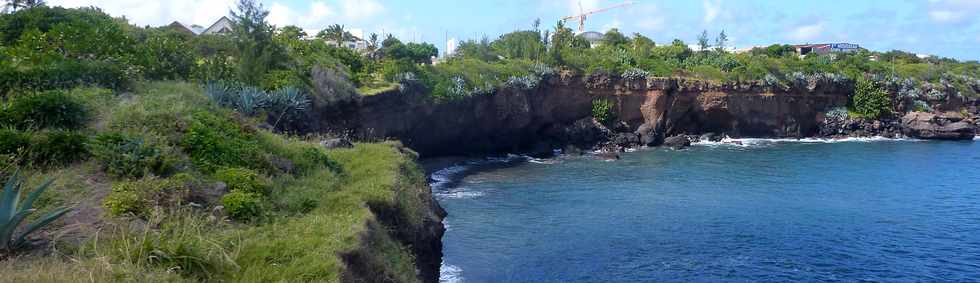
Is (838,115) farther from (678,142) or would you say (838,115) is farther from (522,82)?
(522,82)

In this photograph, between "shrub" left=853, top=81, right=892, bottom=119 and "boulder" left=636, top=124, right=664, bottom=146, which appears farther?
"shrub" left=853, top=81, right=892, bottom=119

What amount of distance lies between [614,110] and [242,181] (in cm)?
4240

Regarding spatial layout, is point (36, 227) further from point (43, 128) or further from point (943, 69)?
point (943, 69)

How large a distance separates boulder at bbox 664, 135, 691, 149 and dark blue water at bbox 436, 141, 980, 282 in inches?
300

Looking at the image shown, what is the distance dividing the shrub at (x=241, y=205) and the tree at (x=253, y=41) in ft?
51.1

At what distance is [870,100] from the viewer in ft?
187

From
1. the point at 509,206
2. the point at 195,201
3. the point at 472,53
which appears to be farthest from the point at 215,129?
the point at 472,53

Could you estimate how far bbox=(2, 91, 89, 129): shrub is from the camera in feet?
40.9

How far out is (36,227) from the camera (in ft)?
27.6

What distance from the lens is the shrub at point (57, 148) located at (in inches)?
446

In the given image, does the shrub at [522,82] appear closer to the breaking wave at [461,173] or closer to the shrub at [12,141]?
the breaking wave at [461,173]

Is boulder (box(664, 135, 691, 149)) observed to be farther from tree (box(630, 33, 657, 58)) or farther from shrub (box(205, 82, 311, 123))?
shrub (box(205, 82, 311, 123))

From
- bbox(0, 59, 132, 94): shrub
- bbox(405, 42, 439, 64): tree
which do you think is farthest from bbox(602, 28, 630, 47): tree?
bbox(0, 59, 132, 94): shrub

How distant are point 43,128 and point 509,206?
740 inches
